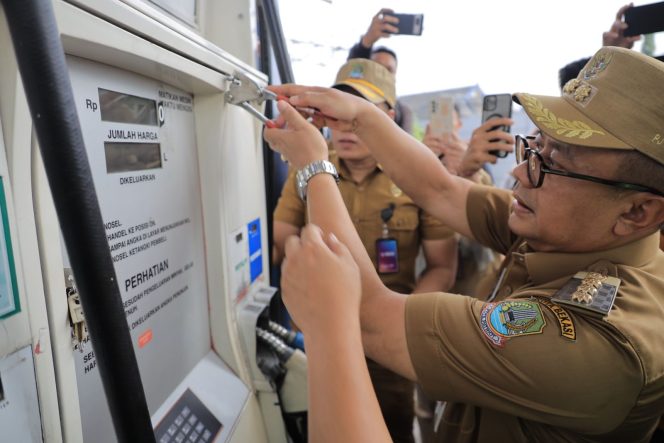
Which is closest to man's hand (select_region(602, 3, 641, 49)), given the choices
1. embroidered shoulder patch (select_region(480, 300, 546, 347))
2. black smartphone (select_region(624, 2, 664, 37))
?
black smartphone (select_region(624, 2, 664, 37))

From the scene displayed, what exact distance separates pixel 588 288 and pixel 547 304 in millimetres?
77

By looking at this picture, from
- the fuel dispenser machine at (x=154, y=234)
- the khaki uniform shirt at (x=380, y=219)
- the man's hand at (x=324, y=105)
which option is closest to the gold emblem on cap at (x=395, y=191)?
the khaki uniform shirt at (x=380, y=219)

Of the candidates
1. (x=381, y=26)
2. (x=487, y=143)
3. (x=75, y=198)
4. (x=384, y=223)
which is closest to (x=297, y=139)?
(x=75, y=198)

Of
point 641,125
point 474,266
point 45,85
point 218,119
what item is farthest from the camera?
point 474,266

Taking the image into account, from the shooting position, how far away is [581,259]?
87 centimetres

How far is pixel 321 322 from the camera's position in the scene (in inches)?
24.8

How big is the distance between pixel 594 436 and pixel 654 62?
0.74 meters

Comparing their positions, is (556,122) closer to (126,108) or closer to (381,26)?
(126,108)

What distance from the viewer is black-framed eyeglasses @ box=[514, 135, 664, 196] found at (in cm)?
77

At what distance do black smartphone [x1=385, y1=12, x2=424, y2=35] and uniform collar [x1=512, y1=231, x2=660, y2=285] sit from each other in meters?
1.46

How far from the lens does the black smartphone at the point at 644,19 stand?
1557 mm

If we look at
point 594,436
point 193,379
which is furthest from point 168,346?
point 594,436

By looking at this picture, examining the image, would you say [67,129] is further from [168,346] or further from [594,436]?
[594,436]

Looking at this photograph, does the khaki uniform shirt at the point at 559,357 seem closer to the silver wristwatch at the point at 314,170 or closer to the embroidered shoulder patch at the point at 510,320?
the embroidered shoulder patch at the point at 510,320
